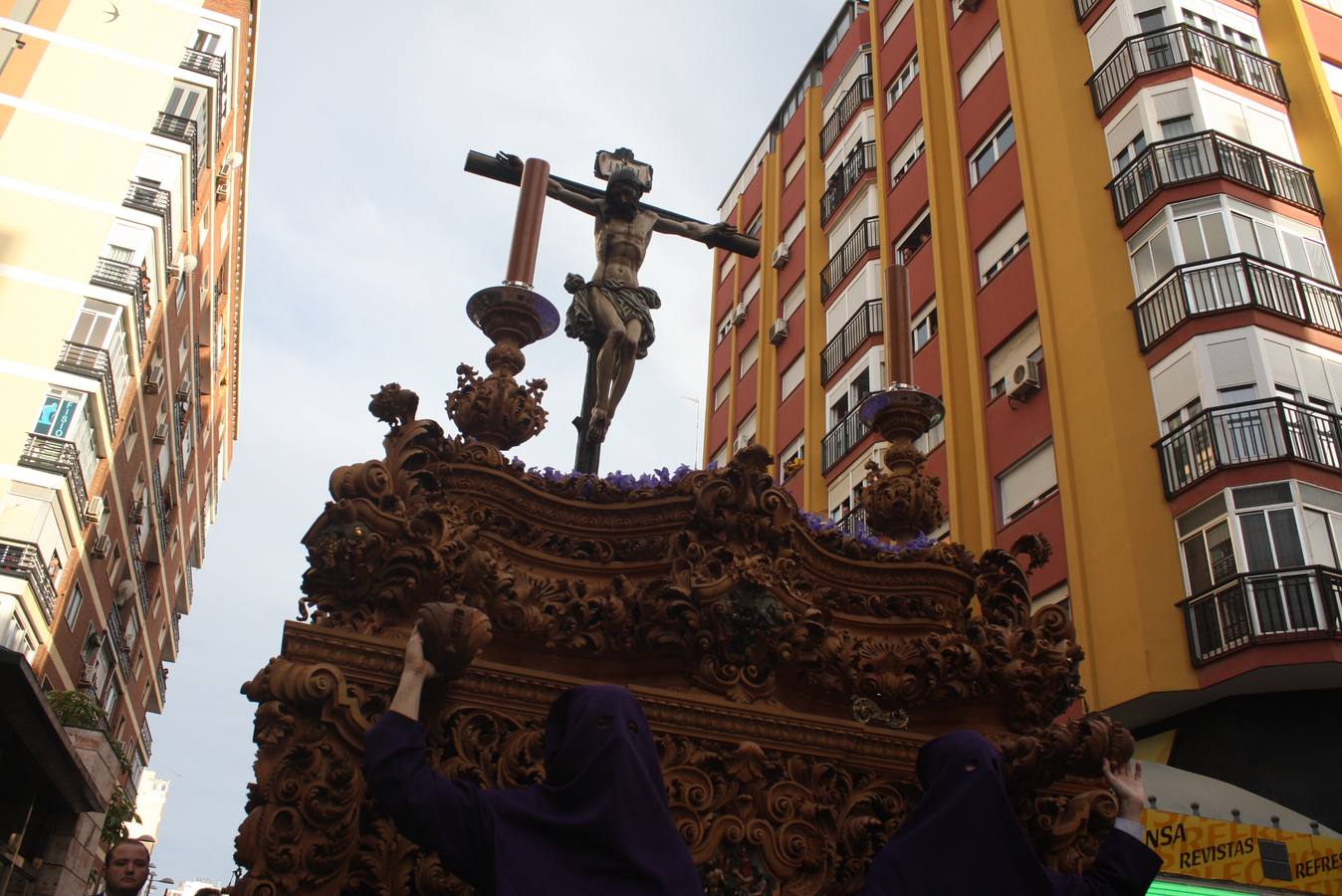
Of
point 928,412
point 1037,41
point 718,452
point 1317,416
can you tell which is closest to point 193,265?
point 718,452

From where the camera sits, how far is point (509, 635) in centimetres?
328

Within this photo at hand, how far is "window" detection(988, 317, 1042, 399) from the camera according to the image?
17094mm

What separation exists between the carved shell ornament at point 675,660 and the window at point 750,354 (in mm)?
24208

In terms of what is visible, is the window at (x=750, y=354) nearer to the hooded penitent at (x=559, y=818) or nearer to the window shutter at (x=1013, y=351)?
the window shutter at (x=1013, y=351)

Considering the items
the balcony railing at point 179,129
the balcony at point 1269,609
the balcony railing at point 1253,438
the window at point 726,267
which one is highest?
the window at point 726,267

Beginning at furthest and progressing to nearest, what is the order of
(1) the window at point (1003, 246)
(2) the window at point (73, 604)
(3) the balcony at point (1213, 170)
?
1. (2) the window at point (73, 604)
2. (1) the window at point (1003, 246)
3. (3) the balcony at point (1213, 170)

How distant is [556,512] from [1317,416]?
1363 cm

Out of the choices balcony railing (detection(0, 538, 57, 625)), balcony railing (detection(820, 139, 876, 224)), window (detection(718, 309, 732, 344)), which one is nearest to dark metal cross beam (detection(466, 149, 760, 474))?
balcony railing (detection(820, 139, 876, 224))

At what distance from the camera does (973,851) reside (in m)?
2.69

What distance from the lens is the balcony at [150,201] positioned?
25.9 meters

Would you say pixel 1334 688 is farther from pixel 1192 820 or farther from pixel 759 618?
pixel 759 618

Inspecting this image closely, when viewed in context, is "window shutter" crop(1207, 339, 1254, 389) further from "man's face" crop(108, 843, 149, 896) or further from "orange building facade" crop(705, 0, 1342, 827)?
"man's face" crop(108, 843, 149, 896)

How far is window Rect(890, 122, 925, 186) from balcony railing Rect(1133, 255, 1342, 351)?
27.9 feet

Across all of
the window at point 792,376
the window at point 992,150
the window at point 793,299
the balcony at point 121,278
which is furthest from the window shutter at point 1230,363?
the balcony at point 121,278
